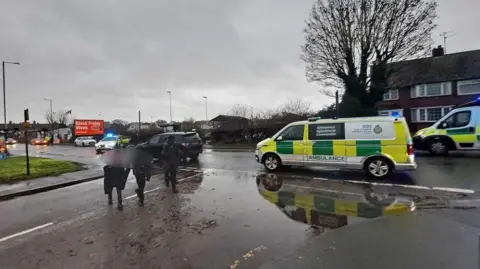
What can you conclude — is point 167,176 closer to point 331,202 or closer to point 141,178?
point 141,178

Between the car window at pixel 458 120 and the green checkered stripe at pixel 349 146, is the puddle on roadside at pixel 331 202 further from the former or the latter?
the car window at pixel 458 120

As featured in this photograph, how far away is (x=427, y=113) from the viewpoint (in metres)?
32.4

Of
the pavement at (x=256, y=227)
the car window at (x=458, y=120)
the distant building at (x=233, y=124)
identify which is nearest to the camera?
the pavement at (x=256, y=227)

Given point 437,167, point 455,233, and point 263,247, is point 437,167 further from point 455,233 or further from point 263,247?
point 263,247

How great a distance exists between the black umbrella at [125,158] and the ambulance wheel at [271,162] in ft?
16.5

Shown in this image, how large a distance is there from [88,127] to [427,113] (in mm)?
48286

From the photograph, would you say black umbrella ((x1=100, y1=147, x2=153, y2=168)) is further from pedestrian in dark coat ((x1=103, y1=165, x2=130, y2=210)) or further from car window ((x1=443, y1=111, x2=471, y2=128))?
car window ((x1=443, y1=111, x2=471, y2=128))

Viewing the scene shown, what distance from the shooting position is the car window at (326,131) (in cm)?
1028

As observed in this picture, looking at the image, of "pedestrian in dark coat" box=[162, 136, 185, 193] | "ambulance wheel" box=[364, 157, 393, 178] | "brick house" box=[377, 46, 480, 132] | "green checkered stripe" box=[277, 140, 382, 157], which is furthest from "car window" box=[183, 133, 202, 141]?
"brick house" box=[377, 46, 480, 132]

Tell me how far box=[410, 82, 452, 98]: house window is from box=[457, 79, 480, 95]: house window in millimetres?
857

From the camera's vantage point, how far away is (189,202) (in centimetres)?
739

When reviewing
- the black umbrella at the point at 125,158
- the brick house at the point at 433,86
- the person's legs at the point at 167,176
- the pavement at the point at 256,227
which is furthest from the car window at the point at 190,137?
the brick house at the point at 433,86

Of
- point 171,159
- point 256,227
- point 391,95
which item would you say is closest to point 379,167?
point 256,227

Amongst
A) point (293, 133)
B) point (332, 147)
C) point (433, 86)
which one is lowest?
point (332, 147)
